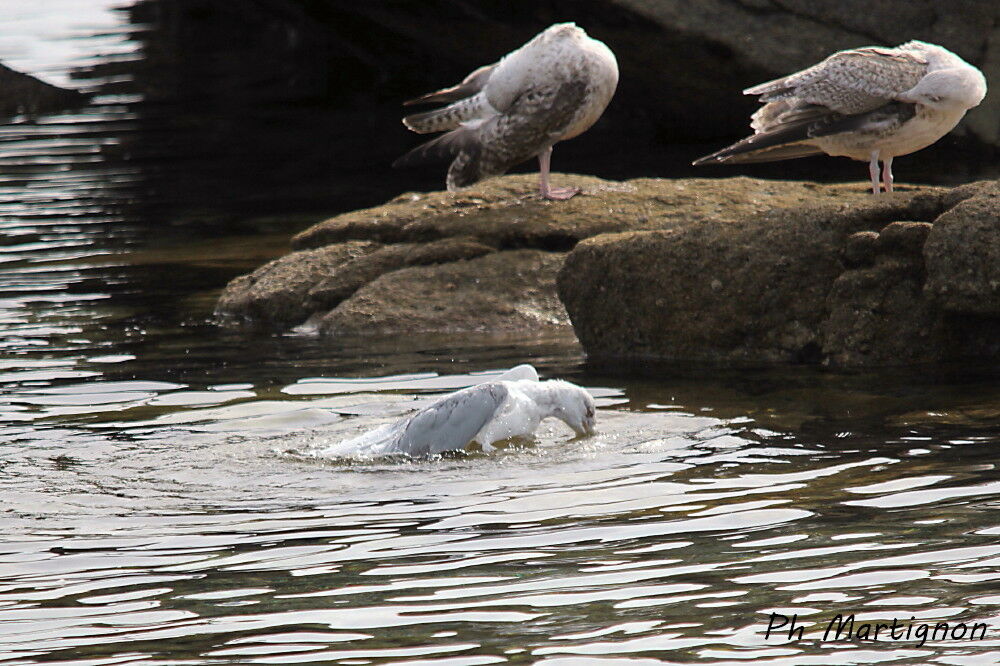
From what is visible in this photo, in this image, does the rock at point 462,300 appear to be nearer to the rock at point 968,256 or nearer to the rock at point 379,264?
the rock at point 379,264

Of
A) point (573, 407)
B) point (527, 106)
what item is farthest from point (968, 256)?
point (527, 106)

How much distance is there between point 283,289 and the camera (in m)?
10.7

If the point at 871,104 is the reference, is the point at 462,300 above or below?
below

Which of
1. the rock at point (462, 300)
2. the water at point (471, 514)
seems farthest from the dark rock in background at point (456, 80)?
the water at point (471, 514)

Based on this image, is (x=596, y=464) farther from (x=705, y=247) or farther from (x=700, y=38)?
(x=700, y=38)

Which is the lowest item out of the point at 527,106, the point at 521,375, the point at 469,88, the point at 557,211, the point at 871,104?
the point at 521,375

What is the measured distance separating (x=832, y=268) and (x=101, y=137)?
15.4 metres

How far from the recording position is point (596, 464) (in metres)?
6.11

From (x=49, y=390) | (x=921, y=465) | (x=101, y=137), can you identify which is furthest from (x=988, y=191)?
(x=101, y=137)

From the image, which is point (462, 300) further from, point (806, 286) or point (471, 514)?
point (471, 514)

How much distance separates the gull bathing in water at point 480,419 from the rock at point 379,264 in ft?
12.7

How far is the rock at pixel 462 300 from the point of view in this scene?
988cm

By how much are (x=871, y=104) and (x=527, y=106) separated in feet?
9.37

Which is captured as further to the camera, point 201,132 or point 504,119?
point 201,132
